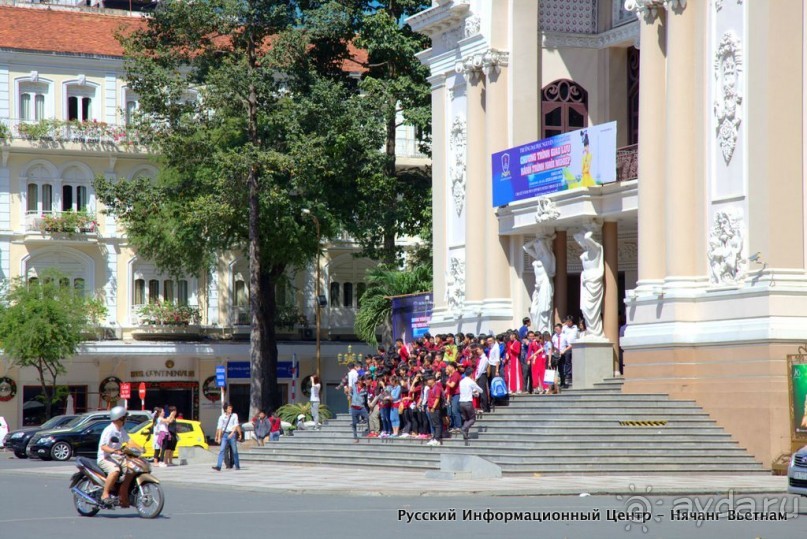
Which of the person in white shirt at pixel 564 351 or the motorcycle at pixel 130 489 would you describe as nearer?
the motorcycle at pixel 130 489

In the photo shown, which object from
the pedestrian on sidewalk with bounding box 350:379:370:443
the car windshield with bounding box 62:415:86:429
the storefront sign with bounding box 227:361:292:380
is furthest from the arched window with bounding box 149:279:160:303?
the pedestrian on sidewalk with bounding box 350:379:370:443

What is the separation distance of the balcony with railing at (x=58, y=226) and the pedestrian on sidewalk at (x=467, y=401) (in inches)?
1241

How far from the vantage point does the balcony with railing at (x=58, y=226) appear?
188ft

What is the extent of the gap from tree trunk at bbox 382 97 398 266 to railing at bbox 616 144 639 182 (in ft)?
50.6

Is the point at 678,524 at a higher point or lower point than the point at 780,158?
lower

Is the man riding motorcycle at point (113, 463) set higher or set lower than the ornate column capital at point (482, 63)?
Result: lower

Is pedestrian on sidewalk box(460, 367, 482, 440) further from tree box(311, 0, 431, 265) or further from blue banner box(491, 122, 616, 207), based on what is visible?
tree box(311, 0, 431, 265)

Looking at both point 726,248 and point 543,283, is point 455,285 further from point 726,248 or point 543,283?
point 726,248

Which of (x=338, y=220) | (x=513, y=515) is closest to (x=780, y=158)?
(x=513, y=515)

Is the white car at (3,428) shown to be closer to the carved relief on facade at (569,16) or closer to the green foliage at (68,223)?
the green foliage at (68,223)

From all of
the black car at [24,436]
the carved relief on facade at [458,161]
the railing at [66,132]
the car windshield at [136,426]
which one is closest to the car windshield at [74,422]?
the black car at [24,436]

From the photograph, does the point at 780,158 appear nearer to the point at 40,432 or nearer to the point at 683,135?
the point at 683,135

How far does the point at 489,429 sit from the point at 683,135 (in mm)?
7485

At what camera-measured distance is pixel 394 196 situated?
167 feet
